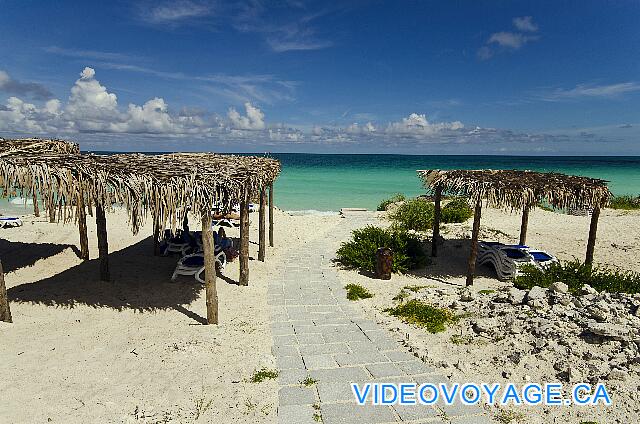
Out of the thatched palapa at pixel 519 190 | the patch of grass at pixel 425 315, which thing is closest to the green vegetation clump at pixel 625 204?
the thatched palapa at pixel 519 190

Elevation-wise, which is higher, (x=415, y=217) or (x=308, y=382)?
(x=415, y=217)

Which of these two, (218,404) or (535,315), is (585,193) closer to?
(535,315)

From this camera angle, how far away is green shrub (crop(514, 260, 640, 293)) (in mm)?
8062

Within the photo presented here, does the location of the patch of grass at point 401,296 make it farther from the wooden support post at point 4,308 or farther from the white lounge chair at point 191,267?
the wooden support post at point 4,308

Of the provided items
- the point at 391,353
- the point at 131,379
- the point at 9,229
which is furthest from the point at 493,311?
the point at 9,229

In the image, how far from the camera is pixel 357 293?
8383 millimetres

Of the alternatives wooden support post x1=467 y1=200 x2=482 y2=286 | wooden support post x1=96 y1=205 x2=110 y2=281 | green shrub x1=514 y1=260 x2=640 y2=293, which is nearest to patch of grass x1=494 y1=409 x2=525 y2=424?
green shrub x1=514 y1=260 x2=640 y2=293

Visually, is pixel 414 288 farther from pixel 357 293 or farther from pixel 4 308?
pixel 4 308

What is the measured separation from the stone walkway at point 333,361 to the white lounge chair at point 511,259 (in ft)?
14.8

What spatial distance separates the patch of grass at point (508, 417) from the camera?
4.23 meters

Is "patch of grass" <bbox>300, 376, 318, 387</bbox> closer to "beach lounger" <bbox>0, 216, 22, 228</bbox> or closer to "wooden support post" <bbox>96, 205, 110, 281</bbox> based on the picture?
"wooden support post" <bbox>96, 205, 110, 281</bbox>

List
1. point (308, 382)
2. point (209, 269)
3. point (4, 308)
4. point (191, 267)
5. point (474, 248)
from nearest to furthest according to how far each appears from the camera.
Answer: point (308, 382), point (4, 308), point (209, 269), point (191, 267), point (474, 248)

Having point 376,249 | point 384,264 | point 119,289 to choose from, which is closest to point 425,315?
point 384,264

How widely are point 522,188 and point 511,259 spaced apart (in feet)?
6.49
